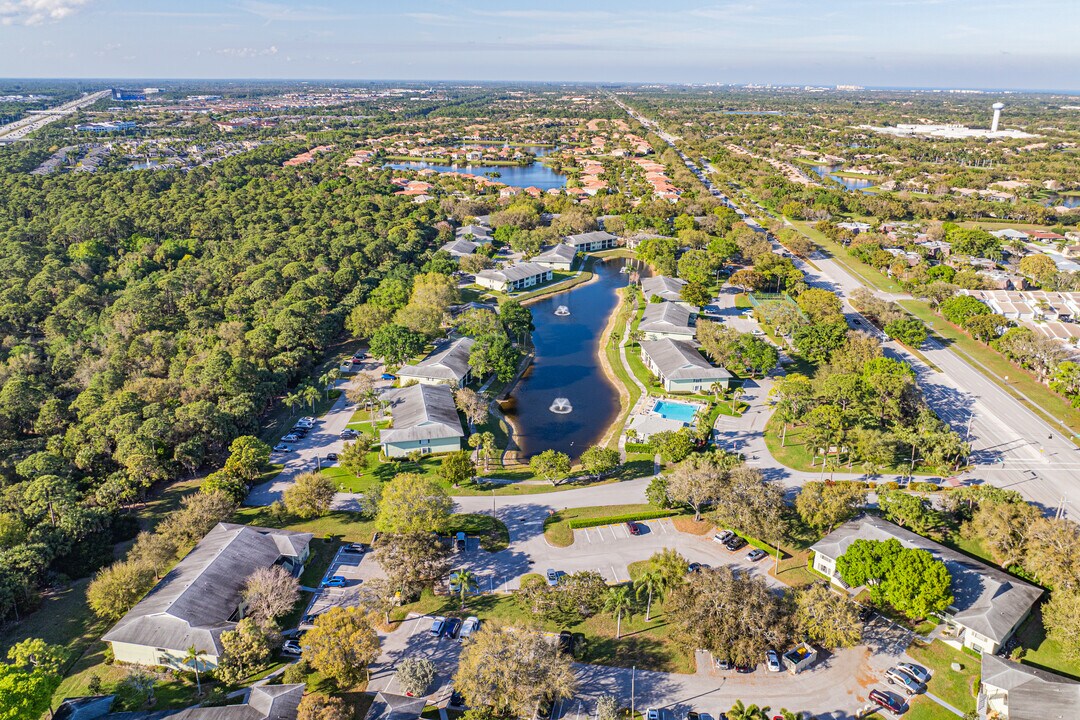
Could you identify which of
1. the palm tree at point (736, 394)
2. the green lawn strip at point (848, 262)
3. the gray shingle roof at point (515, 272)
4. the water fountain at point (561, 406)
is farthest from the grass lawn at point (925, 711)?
the green lawn strip at point (848, 262)

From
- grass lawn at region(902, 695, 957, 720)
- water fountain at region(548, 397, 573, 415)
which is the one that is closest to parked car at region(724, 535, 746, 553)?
grass lawn at region(902, 695, 957, 720)

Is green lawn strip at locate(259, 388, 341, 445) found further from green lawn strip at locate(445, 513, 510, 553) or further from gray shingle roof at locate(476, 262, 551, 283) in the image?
gray shingle roof at locate(476, 262, 551, 283)

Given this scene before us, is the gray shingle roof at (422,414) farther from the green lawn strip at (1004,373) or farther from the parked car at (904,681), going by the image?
the green lawn strip at (1004,373)

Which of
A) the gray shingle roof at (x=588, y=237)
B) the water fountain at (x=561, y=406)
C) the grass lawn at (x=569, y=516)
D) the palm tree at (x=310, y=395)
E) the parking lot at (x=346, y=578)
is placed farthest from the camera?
the gray shingle roof at (x=588, y=237)

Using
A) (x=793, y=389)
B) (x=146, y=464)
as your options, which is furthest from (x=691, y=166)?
(x=146, y=464)

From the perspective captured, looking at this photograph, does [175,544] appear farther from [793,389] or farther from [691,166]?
[691,166]

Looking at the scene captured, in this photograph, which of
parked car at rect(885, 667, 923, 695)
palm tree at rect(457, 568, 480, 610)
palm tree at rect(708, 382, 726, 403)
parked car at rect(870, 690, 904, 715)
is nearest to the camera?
parked car at rect(870, 690, 904, 715)

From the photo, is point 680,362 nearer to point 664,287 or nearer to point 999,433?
point 664,287
